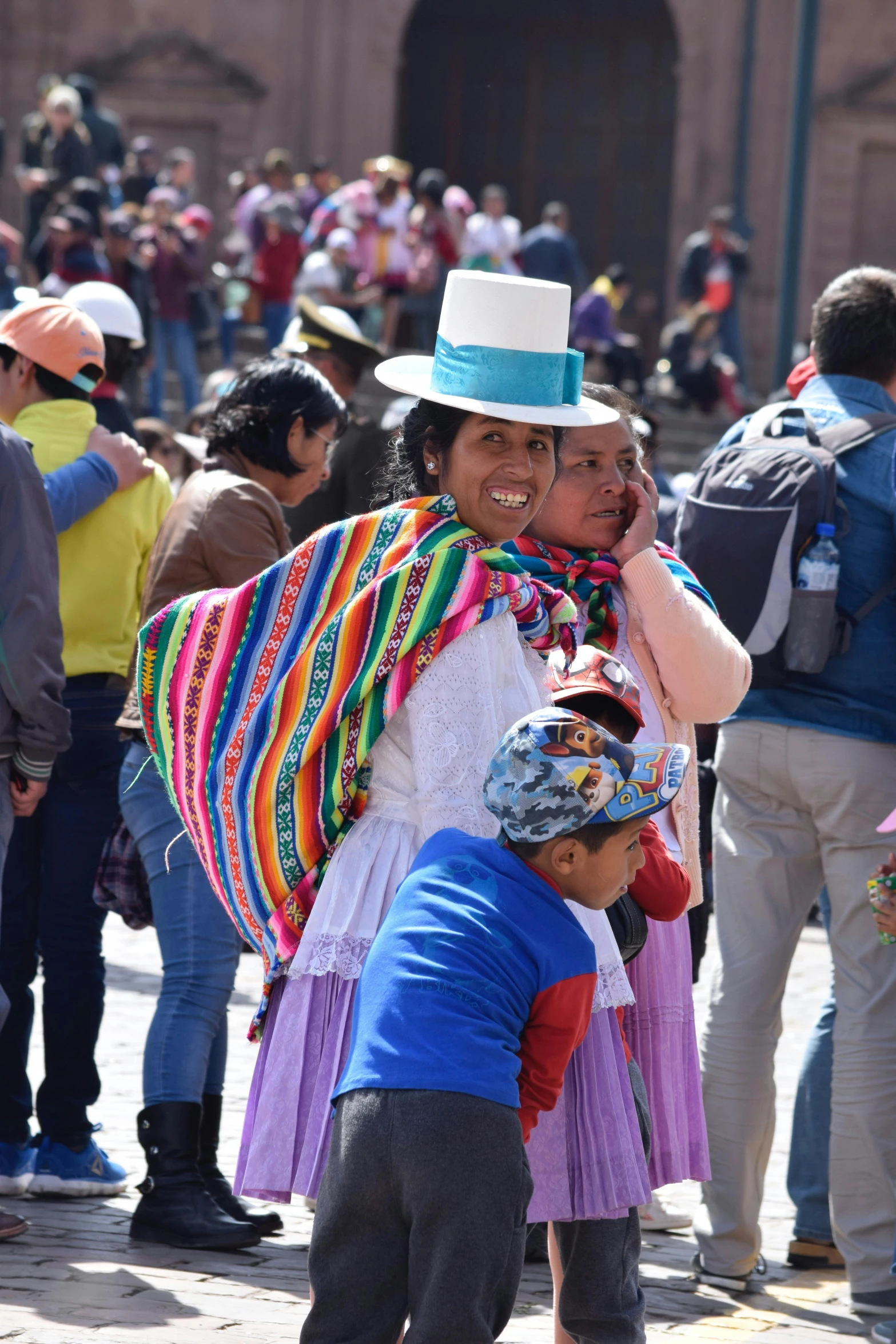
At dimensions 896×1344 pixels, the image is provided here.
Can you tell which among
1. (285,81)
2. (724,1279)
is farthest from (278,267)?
(724,1279)

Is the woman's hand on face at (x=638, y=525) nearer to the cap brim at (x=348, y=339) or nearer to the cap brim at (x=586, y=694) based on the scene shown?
the cap brim at (x=586, y=694)

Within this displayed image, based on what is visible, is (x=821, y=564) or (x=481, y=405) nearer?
(x=481, y=405)

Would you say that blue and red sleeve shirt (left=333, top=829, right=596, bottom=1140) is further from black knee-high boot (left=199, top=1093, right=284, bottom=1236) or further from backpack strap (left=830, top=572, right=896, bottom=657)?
black knee-high boot (left=199, top=1093, right=284, bottom=1236)

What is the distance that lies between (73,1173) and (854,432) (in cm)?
268

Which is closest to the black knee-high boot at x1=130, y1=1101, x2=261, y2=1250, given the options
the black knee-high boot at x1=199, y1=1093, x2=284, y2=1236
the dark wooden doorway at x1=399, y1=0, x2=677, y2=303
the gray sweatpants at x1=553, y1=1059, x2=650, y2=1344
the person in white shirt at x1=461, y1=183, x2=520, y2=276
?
the black knee-high boot at x1=199, y1=1093, x2=284, y2=1236

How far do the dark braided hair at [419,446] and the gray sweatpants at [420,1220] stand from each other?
1.12 meters

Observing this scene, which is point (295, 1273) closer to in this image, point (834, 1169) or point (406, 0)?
point (834, 1169)

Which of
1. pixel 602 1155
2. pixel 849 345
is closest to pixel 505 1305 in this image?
pixel 602 1155

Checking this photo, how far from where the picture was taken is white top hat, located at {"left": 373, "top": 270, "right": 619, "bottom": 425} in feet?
11.2

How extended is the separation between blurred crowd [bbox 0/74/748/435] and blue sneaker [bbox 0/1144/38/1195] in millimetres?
11393

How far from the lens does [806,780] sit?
4.81 meters

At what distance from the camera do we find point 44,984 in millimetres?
5207

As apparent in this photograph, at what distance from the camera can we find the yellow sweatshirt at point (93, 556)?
530 centimetres

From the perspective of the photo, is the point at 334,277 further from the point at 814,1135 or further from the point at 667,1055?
the point at 667,1055
